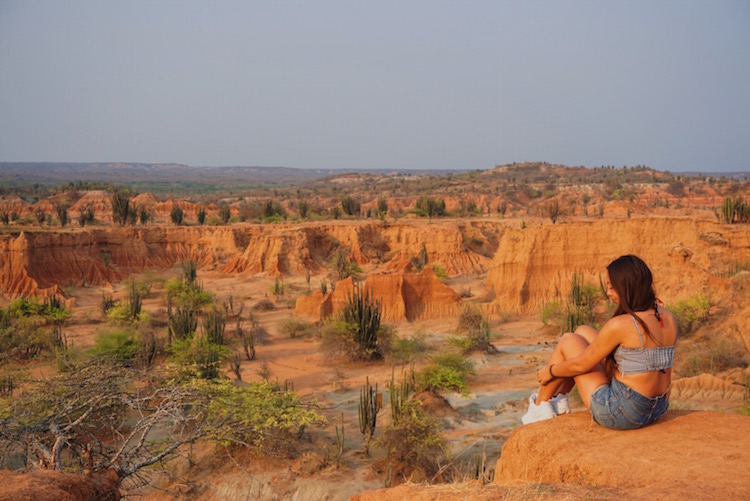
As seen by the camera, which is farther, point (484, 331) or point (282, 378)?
point (484, 331)

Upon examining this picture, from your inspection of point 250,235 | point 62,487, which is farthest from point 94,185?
point 62,487

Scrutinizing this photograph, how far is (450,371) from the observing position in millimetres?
13484

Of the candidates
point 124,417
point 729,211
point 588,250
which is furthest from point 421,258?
point 124,417

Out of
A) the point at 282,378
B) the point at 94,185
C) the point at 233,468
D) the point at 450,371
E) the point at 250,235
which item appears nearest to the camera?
the point at 233,468

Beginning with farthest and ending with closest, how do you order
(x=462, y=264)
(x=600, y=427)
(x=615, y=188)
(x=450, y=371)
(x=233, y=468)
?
(x=615, y=188)
(x=462, y=264)
(x=450, y=371)
(x=233, y=468)
(x=600, y=427)

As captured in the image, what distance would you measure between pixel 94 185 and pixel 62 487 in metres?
72.4

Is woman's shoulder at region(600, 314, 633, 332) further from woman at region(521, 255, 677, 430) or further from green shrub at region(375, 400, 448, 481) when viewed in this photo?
green shrub at region(375, 400, 448, 481)

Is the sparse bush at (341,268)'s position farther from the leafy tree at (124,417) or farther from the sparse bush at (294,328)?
the leafy tree at (124,417)

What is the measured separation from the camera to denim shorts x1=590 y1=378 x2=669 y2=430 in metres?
3.73

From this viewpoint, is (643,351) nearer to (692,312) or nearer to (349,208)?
(692,312)

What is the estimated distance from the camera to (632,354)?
3.77 m

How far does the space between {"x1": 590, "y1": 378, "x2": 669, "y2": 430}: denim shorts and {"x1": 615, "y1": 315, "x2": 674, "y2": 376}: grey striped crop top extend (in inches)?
5.0

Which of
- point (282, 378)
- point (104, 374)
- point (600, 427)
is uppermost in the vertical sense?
point (600, 427)

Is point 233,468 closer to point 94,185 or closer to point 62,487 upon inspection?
point 62,487
